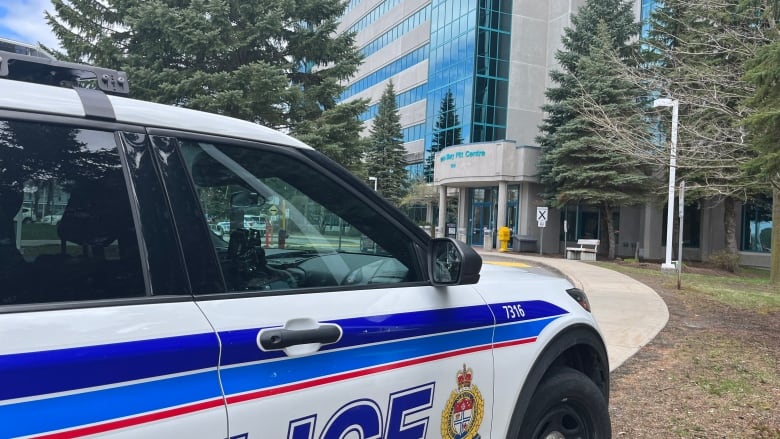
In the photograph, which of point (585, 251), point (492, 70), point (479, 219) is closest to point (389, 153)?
point (492, 70)

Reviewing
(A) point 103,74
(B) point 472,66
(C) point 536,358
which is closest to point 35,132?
(A) point 103,74

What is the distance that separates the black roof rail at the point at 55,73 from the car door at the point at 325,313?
34 centimetres

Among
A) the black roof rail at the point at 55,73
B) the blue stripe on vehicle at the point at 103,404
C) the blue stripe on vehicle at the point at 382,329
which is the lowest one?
the blue stripe on vehicle at the point at 103,404

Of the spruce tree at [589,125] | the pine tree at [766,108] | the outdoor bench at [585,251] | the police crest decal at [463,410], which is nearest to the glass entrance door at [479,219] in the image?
the spruce tree at [589,125]

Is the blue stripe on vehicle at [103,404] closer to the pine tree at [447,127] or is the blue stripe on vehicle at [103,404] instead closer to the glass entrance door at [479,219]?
the glass entrance door at [479,219]

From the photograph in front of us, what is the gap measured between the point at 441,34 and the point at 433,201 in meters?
12.2

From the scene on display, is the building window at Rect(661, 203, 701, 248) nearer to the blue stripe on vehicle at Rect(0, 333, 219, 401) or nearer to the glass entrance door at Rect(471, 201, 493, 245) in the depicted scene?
the glass entrance door at Rect(471, 201, 493, 245)

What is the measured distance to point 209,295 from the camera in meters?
1.71

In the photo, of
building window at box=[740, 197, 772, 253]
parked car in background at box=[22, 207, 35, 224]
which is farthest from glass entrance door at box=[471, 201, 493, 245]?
parked car in background at box=[22, 207, 35, 224]

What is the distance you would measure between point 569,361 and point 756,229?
3168 cm

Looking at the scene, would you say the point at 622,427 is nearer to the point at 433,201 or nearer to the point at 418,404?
the point at 418,404

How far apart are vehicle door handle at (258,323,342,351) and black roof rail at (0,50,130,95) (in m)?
0.96

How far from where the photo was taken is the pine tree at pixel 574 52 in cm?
2770

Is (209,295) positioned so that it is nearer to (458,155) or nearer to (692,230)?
(458,155)
